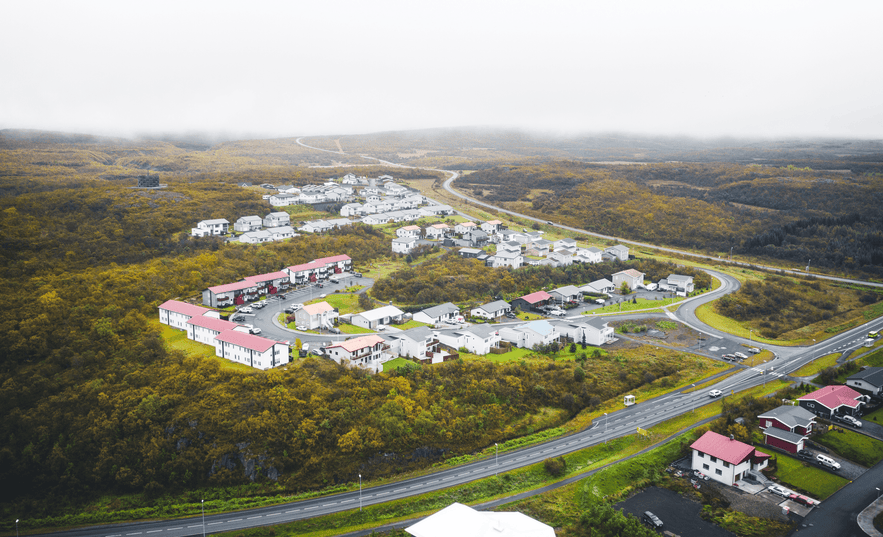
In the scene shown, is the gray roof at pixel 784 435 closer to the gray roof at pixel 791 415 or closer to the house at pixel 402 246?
the gray roof at pixel 791 415

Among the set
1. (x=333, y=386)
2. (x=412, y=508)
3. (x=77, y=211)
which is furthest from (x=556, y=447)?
(x=77, y=211)

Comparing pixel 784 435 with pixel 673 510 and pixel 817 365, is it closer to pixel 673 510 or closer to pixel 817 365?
pixel 673 510

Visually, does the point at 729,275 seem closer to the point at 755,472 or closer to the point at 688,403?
the point at 688,403

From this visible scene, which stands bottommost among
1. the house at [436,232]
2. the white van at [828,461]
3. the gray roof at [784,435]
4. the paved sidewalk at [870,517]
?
the paved sidewalk at [870,517]

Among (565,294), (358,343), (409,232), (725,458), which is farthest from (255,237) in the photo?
(725,458)

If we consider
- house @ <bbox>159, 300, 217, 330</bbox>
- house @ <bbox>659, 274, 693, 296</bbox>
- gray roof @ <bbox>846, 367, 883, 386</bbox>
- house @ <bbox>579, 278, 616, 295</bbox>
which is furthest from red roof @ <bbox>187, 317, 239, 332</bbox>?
house @ <bbox>659, 274, 693, 296</bbox>

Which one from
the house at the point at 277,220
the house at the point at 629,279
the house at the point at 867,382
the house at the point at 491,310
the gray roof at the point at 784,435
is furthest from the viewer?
the house at the point at 277,220

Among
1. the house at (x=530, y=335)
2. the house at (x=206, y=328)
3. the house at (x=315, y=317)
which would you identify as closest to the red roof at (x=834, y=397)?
the house at (x=530, y=335)

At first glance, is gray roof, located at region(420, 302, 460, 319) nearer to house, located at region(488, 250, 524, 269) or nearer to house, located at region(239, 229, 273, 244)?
house, located at region(488, 250, 524, 269)
